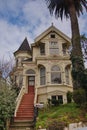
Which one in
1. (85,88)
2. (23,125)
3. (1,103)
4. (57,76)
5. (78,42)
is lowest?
(23,125)

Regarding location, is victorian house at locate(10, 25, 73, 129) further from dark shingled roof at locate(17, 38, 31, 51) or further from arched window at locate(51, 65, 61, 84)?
dark shingled roof at locate(17, 38, 31, 51)

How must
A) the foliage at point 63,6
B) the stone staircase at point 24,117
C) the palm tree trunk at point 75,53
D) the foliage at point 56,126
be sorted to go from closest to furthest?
the foliage at point 56,126, the stone staircase at point 24,117, the palm tree trunk at point 75,53, the foliage at point 63,6

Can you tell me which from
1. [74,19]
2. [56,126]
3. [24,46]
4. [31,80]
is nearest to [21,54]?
[24,46]

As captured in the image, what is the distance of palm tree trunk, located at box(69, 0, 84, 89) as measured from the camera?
17.4 m

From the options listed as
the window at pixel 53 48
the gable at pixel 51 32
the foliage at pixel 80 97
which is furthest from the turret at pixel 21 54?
the foliage at pixel 80 97

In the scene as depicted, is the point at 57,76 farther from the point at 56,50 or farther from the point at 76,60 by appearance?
the point at 76,60

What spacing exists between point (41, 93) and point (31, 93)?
5.14 ft

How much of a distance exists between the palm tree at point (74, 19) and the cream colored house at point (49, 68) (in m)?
3.69

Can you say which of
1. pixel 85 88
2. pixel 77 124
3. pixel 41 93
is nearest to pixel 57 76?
pixel 41 93

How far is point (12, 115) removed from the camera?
54.8 ft

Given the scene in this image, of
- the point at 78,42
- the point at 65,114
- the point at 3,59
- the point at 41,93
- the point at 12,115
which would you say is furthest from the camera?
the point at 3,59

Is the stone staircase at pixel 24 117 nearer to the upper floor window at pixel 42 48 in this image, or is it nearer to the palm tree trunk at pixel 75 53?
the palm tree trunk at pixel 75 53

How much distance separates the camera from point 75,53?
18.8 metres

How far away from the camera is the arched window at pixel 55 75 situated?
24.1 metres
